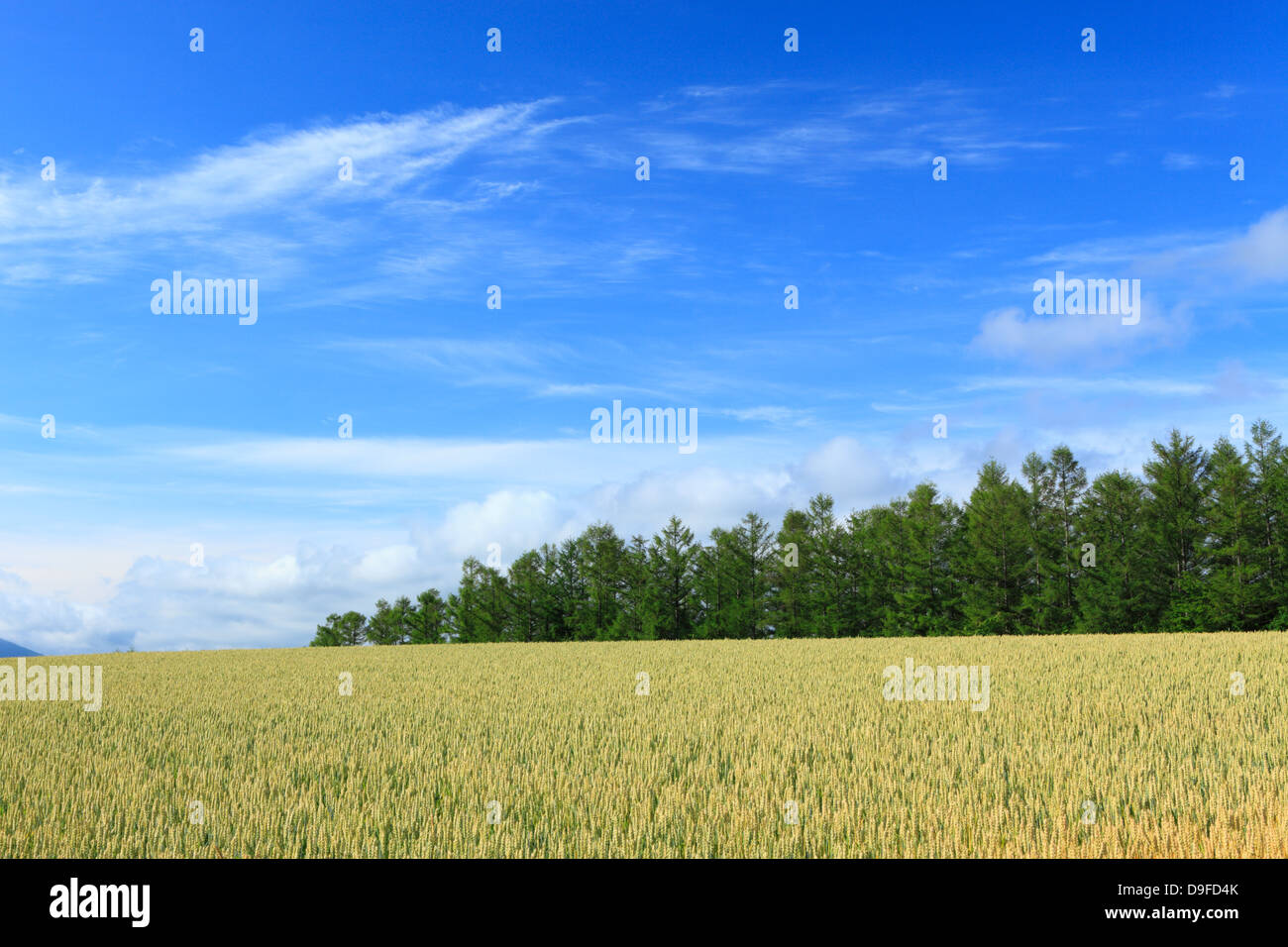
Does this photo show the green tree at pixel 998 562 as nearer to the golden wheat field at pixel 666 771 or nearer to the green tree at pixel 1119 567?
the green tree at pixel 1119 567

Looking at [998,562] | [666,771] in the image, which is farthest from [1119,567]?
[666,771]

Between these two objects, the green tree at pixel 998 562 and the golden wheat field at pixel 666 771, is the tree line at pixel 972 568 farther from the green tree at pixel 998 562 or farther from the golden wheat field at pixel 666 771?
the golden wheat field at pixel 666 771

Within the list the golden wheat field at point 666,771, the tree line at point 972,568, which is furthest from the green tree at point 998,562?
the golden wheat field at point 666,771

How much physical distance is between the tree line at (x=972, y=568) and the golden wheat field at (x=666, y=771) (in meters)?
35.7

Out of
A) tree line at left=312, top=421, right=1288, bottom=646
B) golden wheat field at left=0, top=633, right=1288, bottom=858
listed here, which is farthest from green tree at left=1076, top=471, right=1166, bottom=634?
golden wheat field at left=0, top=633, right=1288, bottom=858

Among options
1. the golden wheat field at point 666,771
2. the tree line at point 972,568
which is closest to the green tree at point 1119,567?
the tree line at point 972,568

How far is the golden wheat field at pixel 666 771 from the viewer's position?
23.2 feet

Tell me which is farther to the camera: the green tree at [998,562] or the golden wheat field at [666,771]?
the green tree at [998,562]

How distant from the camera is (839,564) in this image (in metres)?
60.5

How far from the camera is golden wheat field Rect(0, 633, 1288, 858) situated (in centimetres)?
706

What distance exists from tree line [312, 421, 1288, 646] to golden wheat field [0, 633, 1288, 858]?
3569 cm

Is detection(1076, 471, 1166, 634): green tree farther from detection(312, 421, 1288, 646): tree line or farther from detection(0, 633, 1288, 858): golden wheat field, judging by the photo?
detection(0, 633, 1288, 858): golden wheat field
